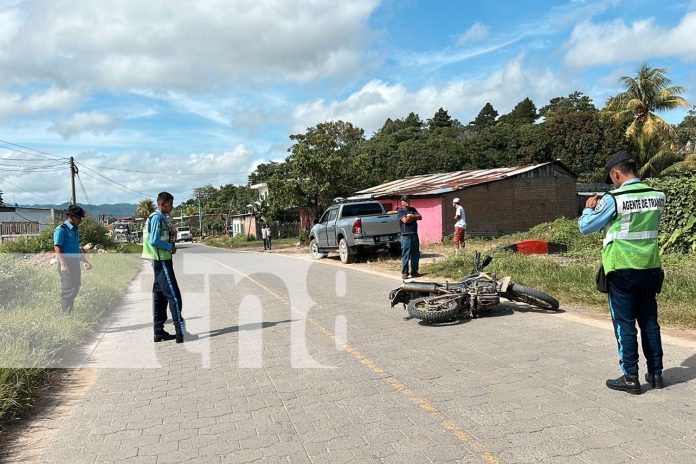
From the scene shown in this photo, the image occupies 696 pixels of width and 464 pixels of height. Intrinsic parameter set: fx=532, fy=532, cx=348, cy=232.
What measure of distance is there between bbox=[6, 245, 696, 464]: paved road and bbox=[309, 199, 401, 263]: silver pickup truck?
8409mm

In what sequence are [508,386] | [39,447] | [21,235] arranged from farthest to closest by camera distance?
[21,235] < [508,386] < [39,447]

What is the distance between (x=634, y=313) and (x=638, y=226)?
716 mm

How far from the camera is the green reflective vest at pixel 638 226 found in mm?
4281

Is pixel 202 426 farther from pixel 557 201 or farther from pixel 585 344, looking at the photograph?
pixel 557 201

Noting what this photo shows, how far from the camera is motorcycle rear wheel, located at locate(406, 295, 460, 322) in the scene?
700 cm

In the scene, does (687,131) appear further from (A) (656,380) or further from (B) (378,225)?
(A) (656,380)

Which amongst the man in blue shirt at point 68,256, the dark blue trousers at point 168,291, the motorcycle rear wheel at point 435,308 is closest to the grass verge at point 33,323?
the man in blue shirt at point 68,256

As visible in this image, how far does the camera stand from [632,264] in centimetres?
428

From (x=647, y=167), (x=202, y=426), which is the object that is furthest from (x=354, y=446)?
(x=647, y=167)

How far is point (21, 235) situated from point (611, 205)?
21.7 m

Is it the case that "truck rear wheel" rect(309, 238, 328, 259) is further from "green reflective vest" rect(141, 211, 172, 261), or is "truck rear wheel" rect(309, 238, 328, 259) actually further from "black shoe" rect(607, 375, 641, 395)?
"black shoe" rect(607, 375, 641, 395)

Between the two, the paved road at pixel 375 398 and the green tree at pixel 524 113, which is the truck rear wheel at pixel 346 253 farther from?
the green tree at pixel 524 113

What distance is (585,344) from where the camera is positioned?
19.2 ft

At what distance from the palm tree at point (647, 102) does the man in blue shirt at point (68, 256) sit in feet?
107
